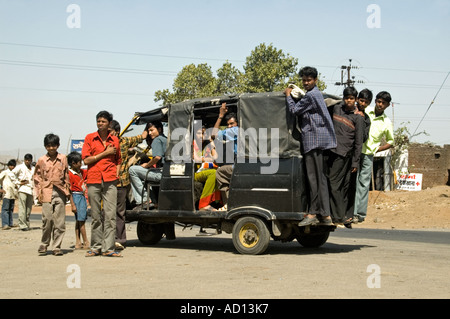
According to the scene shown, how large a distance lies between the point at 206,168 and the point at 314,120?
231cm

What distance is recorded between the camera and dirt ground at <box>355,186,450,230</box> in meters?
22.0

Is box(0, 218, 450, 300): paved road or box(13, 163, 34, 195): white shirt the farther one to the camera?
box(13, 163, 34, 195): white shirt

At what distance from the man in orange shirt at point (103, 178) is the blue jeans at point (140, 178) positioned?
4.16 feet

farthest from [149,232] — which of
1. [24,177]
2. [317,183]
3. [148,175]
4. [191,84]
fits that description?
[191,84]

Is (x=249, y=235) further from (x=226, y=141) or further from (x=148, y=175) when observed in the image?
(x=148, y=175)

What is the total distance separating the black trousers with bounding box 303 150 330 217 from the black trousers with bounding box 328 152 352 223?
0.35 meters

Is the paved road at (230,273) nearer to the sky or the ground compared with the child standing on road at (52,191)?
nearer to the ground

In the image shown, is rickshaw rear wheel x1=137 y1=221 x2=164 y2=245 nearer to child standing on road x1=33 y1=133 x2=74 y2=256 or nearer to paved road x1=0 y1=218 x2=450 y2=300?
paved road x1=0 y1=218 x2=450 y2=300

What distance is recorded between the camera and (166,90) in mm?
54125

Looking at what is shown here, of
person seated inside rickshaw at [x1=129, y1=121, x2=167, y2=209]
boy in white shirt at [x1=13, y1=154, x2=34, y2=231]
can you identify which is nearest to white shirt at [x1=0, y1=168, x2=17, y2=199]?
boy in white shirt at [x1=13, y1=154, x2=34, y2=231]

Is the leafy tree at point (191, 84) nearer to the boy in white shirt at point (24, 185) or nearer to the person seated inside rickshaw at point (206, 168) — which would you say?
the boy in white shirt at point (24, 185)

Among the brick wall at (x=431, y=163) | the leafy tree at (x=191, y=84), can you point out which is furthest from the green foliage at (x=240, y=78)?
the brick wall at (x=431, y=163)

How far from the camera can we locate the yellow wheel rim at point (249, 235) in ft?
32.0
